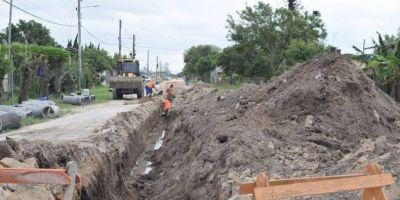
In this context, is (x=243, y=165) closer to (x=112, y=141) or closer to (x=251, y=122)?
(x=251, y=122)

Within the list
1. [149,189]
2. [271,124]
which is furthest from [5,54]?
[271,124]

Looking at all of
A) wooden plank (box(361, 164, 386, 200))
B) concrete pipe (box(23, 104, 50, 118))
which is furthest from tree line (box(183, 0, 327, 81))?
wooden plank (box(361, 164, 386, 200))

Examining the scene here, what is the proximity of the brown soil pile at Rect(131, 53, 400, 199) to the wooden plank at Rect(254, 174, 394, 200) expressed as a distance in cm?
150

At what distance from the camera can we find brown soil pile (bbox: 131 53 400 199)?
951 cm

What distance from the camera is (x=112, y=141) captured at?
51.0 feet

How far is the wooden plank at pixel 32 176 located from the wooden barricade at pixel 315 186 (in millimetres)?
1557

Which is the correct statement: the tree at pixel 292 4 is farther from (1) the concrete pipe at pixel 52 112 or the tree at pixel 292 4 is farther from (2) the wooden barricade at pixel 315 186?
(2) the wooden barricade at pixel 315 186

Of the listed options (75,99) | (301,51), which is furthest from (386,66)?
(301,51)

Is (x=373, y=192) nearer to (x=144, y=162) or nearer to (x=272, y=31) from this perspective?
(x=144, y=162)

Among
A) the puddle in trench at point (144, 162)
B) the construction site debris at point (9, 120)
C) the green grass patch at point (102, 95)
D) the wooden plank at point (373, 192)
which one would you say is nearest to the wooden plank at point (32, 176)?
the wooden plank at point (373, 192)

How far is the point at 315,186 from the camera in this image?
4.77m

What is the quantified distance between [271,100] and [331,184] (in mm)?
10769

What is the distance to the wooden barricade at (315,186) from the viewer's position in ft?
14.7

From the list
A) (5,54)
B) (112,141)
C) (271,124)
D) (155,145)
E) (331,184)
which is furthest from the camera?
(5,54)
